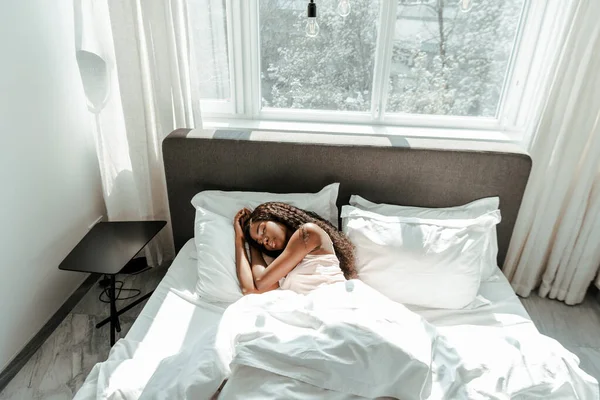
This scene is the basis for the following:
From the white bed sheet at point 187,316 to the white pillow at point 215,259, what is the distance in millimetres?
58

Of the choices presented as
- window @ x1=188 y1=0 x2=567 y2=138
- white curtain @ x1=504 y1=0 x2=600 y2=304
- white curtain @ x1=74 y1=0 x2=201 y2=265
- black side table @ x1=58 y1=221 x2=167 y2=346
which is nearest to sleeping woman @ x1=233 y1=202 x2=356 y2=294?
black side table @ x1=58 y1=221 x2=167 y2=346

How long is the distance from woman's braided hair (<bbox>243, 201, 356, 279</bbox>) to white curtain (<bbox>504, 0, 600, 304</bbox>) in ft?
3.45

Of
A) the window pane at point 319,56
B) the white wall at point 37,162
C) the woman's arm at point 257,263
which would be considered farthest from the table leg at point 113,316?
the window pane at point 319,56

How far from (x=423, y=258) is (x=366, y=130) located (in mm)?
892

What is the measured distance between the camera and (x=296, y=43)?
7.63ft

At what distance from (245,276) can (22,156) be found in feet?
3.70

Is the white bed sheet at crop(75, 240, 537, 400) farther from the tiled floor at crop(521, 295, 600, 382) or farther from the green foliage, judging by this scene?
the green foliage

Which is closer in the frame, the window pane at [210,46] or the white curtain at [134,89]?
the white curtain at [134,89]

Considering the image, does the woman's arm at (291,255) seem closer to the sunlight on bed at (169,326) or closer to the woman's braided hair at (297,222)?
the woman's braided hair at (297,222)

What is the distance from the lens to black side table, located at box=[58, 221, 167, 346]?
187cm

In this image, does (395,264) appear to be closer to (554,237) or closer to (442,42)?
(554,237)

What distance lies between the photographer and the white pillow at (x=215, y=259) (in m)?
1.80

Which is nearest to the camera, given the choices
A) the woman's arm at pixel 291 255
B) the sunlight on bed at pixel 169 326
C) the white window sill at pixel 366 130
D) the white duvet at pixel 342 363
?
the white duvet at pixel 342 363

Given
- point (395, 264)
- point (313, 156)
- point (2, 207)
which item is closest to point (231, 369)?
point (395, 264)
